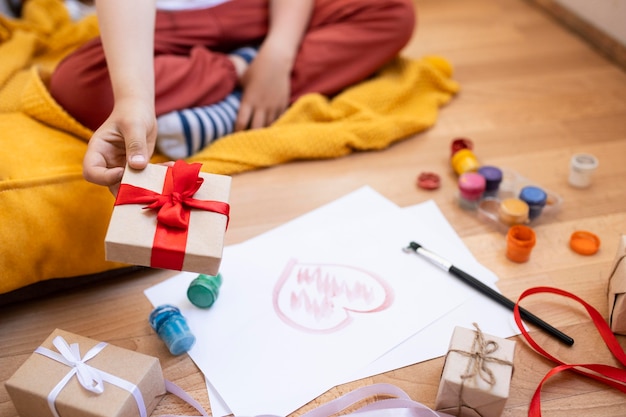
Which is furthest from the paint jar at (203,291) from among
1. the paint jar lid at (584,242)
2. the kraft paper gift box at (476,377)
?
the paint jar lid at (584,242)

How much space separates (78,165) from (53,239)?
126 mm

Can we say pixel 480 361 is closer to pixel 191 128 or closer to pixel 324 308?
pixel 324 308

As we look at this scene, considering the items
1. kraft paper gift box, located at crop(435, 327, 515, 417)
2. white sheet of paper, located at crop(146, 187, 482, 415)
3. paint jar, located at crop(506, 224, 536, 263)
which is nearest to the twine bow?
kraft paper gift box, located at crop(435, 327, 515, 417)

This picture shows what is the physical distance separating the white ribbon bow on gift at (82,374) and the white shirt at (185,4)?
0.66 metres

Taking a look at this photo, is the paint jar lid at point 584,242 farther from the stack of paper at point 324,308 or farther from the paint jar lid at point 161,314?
the paint jar lid at point 161,314

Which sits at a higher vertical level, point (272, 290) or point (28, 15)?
point (28, 15)

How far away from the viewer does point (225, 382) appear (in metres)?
0.66

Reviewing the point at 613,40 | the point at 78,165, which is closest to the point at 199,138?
the point at 78,165

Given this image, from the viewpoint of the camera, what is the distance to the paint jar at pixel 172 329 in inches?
26.8

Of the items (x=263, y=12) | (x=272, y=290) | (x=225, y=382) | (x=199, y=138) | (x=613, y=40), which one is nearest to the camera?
(x=225, y=382)

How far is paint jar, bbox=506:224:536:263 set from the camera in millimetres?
791

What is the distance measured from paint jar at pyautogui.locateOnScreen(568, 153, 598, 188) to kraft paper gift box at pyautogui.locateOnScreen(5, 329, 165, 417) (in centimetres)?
67

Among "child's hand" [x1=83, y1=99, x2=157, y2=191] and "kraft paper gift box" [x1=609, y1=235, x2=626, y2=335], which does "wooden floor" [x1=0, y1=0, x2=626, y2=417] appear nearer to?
"kraft paper gift box" [x1=609, y1=235, x2=626, y2=335]

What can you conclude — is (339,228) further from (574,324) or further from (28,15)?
(28,15)
